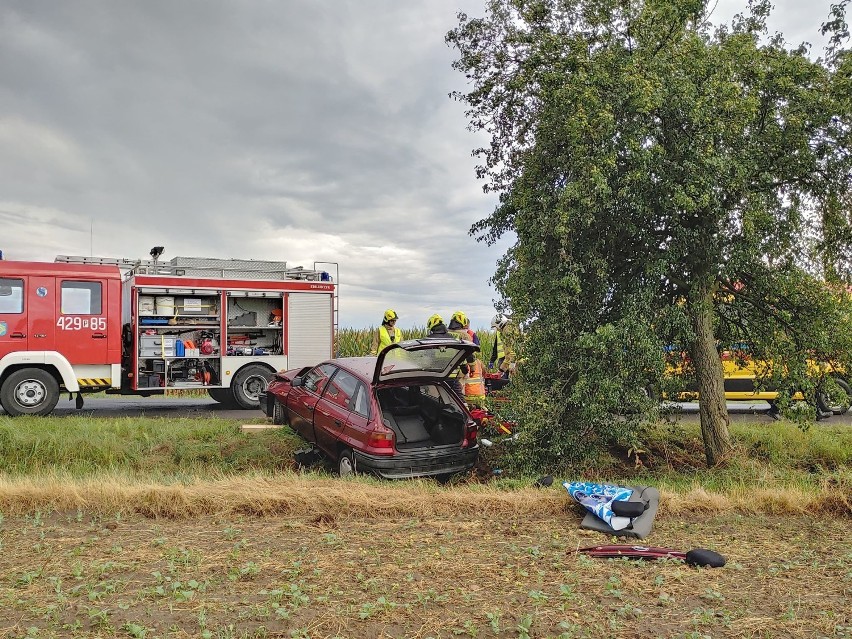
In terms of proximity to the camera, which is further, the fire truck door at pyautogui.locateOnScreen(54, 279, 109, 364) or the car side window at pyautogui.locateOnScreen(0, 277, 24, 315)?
the fire truck door at pyautogui.locateOnScreen(54, 279, 109, 364)

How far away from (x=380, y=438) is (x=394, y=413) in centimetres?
127

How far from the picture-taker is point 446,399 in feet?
30.0

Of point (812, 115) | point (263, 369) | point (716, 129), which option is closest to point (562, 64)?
point (716, 129)

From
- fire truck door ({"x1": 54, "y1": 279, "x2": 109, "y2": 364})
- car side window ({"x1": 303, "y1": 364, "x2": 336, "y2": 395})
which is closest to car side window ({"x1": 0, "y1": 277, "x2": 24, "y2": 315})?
fire truck door ({"x1": 54, "y1": 279, "x2": 109, "y2": 364})

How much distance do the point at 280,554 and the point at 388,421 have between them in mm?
3873

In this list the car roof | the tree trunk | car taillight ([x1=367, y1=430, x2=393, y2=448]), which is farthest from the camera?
the tree trunk

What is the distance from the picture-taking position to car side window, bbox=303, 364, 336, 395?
9.60 metres

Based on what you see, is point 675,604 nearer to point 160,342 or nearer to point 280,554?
point 280,554

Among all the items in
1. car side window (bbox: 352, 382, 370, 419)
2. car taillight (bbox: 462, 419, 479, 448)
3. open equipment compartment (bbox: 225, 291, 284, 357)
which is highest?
open equipment compartment (bbox: 225, 291, 284, 357)

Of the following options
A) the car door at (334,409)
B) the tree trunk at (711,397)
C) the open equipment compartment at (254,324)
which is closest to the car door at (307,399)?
the car door at (334,409)

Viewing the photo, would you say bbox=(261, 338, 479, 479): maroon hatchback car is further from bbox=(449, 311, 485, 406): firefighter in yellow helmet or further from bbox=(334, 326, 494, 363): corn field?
bbox=(334, 326, 494, 363): corn field

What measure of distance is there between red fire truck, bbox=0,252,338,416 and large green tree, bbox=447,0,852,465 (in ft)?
23.2

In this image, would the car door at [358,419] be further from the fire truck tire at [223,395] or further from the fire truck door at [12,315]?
the fire truck door at [12,315]

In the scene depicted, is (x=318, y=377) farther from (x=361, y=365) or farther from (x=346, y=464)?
(x=346, y=464)
